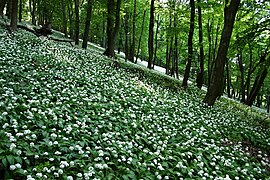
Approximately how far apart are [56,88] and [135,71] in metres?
9.39

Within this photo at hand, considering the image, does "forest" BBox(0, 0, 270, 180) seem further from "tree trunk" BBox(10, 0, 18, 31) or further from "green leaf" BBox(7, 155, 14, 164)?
"tree trunk" BBox(10, 0, 18, 31)

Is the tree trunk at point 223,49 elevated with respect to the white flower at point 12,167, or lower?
elevated

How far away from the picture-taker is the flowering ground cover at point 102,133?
14.9 feet

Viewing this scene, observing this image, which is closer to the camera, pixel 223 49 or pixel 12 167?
pixel 12 167

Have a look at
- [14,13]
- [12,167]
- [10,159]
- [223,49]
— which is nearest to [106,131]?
[10,159]

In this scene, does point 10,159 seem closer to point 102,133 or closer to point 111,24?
point 102,133

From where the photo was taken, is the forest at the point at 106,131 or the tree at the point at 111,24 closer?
the forest at the point at 106,131

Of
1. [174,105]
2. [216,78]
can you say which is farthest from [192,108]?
[216,78]

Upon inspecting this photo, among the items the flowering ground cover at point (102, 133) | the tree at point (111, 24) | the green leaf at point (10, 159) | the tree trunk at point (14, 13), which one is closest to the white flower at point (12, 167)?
the flowering ground cover at point (102, 133)

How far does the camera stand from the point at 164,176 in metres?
5.41

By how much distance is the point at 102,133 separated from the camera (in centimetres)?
635

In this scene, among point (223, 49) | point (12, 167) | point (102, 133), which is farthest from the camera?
point (223, 49)

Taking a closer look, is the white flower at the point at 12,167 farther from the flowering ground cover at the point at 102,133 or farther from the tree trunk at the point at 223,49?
the tree trunk at the point at 223,49

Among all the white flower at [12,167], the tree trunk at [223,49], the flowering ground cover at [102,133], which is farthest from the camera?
the tree trunk at [223,49]
